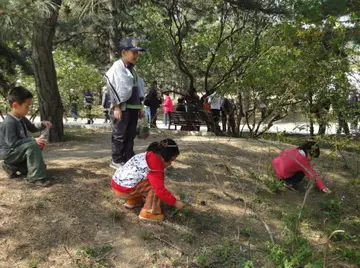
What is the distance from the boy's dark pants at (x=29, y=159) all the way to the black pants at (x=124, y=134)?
87 centimetres

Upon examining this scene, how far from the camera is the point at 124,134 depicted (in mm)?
4332

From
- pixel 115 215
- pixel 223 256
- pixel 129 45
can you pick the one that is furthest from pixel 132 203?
pixel 129 45

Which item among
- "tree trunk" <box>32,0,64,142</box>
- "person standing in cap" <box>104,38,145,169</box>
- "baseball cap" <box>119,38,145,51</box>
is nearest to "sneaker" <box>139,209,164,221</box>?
"person standing in cap" <box>104,38,145,169</box>

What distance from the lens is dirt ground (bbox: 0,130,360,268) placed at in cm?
319

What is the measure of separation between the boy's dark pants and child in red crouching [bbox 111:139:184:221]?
82 cm

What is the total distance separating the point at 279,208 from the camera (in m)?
4.59

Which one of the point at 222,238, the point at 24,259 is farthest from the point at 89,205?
the point at 222,238

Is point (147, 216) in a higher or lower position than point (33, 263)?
higher

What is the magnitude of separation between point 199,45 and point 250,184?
25.3ft

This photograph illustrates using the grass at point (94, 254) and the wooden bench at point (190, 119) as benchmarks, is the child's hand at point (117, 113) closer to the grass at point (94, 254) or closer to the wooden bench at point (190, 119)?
the grass at point (94, 254)

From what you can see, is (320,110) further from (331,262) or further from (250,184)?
(331,262)

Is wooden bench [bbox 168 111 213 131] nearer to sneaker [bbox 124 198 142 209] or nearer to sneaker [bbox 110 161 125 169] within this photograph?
sneaker [bbox 110 161 125 169]

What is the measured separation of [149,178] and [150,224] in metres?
0.47

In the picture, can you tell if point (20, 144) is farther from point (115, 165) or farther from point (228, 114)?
point (228, 114)
